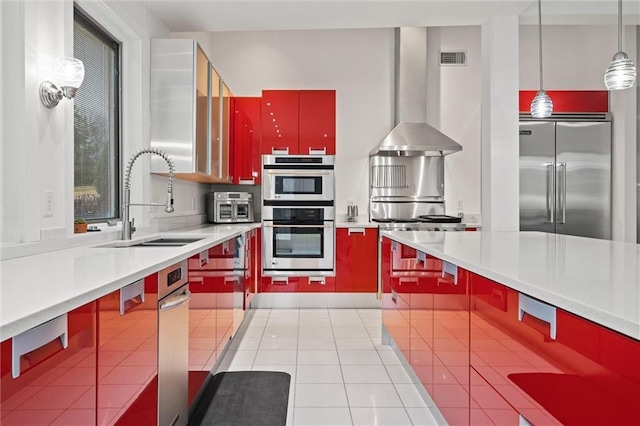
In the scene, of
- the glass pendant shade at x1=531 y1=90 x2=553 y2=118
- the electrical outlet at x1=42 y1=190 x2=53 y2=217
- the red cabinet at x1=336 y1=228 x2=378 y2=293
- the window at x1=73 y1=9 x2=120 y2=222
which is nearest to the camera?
the electrical outlet at x1=42 y1=190 x2=53 y2=217

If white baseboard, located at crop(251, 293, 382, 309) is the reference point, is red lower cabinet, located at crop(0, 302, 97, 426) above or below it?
above

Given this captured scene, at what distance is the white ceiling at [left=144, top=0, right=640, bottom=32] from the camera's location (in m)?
3.04

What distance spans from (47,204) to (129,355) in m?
0.97

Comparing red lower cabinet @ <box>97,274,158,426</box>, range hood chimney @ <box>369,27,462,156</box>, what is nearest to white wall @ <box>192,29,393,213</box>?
range hood chimney @ <box>369,27,462,156</box>

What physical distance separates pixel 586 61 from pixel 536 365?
549cm

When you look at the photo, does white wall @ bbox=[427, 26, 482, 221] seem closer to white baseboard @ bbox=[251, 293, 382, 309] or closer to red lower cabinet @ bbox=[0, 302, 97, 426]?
white baseboard @ bbox=[251, 293, 382, 309]

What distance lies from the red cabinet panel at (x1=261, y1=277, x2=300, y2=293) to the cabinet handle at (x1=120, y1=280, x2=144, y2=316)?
310 centimetres

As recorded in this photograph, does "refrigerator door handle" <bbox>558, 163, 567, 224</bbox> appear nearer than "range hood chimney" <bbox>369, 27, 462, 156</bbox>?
No

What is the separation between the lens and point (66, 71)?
1795 millimetres

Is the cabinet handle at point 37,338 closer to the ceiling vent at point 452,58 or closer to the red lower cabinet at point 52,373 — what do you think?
the red lower cabinet at point 52,373

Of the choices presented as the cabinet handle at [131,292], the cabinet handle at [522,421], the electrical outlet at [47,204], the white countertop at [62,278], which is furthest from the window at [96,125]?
the cabinet handle at [522,421]

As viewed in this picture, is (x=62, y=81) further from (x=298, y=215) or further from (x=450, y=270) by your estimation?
(x=298, y=215)

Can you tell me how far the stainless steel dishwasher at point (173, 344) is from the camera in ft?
4.92

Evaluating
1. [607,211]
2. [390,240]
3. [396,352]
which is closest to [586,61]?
[607,211]
